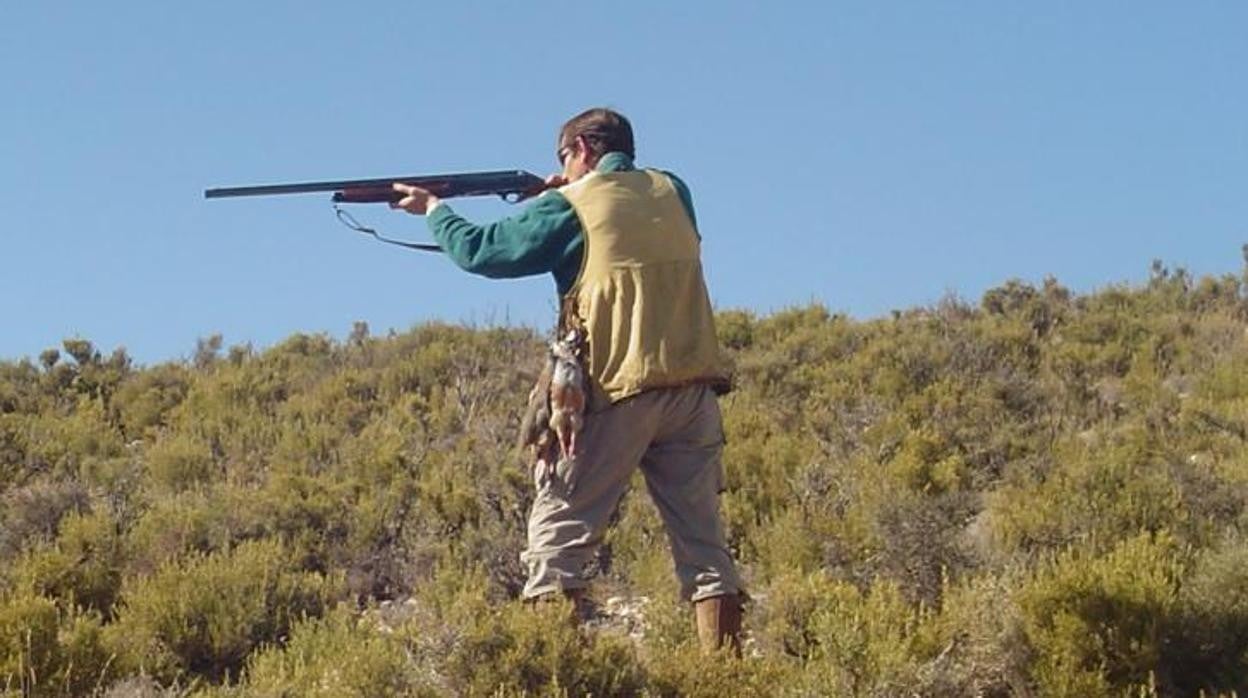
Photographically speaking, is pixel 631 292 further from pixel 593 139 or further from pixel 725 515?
pixel 725 515

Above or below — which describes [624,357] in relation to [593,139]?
below

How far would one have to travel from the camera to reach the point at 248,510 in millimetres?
8984

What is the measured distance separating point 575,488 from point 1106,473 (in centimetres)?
380

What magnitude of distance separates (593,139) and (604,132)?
0.05 m

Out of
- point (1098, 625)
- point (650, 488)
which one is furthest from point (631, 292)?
point (1098, 625)

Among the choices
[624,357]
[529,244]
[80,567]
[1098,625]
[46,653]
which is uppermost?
[529,244]

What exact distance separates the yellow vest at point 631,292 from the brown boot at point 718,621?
2.40 feet

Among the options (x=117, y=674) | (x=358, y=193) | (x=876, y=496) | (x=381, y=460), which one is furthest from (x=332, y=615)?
(x=381, y=460)

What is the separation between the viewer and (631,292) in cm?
501

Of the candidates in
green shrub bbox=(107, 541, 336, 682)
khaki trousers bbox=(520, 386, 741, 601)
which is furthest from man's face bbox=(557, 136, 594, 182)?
green shrub bbox=(107, 541, 336, 682)

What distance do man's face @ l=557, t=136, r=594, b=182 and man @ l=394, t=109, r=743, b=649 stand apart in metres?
0.13

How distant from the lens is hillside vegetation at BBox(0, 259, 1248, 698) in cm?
488

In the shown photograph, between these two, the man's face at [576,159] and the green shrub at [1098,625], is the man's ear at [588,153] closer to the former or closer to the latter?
the man's face at [576,159]

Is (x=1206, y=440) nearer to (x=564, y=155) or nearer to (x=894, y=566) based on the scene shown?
(x=894, y=566)
